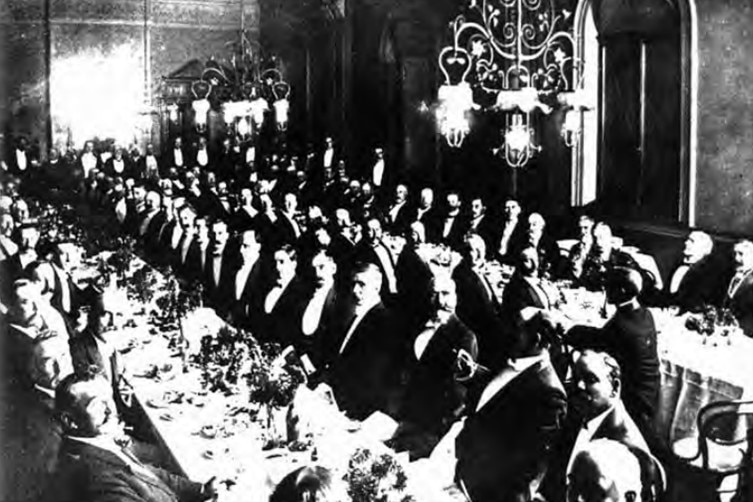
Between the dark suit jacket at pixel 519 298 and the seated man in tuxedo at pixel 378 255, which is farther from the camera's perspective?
the seated man in tuxedo at pixel 378 255

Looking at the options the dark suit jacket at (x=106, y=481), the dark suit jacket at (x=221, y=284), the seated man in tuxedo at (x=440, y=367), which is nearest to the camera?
the dark suit jacket at (x=106, y=481)

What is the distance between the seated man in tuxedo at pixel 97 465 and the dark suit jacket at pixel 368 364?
1.32 meters

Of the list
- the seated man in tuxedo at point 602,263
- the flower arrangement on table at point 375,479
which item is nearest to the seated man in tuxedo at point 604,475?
the flower arrangement on table at point 375,479

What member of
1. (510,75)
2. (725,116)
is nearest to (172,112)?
(510,75)

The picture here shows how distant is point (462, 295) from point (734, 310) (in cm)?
178

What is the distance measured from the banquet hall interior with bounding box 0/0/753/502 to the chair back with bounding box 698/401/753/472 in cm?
1

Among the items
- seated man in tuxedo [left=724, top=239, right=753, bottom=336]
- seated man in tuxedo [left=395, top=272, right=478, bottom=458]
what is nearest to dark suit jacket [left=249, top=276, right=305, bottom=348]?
seated man in tuxedo [left=395, top=272, right=478, bottom=458]

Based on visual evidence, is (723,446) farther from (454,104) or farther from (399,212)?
(399,212)

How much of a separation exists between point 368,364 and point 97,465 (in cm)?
175

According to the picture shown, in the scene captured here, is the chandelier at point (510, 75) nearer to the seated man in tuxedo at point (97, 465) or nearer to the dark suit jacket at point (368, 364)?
the dark suit jacket at point (368, 364)

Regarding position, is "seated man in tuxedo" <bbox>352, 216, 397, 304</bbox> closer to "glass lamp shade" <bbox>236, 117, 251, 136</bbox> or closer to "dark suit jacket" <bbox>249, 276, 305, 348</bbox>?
"dark suit jacket" <bbox>249, 276, 305, 348</bbox>

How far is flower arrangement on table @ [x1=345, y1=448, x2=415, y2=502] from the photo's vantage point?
3.71 m

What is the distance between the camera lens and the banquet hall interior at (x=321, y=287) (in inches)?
150

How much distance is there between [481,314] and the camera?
5.77 meters
